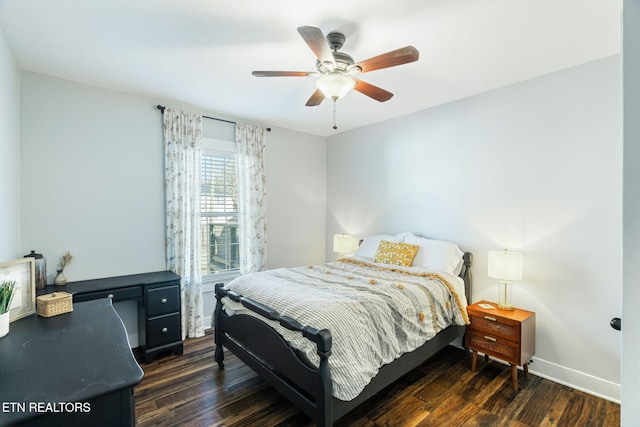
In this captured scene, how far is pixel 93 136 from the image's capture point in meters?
2.93

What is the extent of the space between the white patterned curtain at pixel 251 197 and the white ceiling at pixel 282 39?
918 millimetres

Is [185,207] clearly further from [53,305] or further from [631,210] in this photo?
[631,210]

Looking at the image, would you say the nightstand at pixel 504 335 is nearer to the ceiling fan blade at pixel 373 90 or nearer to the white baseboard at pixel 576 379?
the white baseboard at pixel 576 379

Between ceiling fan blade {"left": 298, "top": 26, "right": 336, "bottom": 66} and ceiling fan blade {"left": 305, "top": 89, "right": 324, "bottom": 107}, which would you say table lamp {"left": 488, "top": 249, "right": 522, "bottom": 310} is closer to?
ceiling fan blade {"left": 305, "top": 89, "right": 324, "bottom": 107}

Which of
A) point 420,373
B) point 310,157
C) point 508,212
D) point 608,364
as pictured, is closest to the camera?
point 608,364

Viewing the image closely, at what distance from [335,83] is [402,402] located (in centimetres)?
245

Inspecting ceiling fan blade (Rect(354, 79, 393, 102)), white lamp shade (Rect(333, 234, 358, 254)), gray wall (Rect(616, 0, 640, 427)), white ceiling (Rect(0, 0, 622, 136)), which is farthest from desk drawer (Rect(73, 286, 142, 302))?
gray wall (Rect(616, 0, 640, 427))

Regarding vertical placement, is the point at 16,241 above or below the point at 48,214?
below

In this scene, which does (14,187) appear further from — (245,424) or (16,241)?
(245,424)

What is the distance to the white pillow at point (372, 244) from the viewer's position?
145 inches

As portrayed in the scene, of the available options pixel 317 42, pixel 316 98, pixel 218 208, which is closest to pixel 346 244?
pixel 218 208

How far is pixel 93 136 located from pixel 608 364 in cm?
506

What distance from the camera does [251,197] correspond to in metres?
3.97

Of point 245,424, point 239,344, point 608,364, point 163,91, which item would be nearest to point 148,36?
point 163,91
